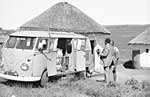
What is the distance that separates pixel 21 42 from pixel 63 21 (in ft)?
27.0

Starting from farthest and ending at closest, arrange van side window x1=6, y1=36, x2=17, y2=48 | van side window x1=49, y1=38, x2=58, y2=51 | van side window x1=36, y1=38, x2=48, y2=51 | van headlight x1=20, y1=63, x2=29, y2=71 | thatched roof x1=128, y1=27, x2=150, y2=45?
thatched roof x1=128, y1=27, x2=150, y2=45, van side window x1=49, y1=38, x2=58, y2=51, van side window x1=6, y1=36, x2=17, y2=48, van side window x1=36, y1=38, x2=48, y2=51, van headlight x1=20, y1=63, x2=29, y2=71

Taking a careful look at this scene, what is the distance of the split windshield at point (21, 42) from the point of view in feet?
36.4

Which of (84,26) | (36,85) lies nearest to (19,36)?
(36,85)

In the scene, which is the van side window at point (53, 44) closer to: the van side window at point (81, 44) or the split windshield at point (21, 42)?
the split windshield at point (21, 42)

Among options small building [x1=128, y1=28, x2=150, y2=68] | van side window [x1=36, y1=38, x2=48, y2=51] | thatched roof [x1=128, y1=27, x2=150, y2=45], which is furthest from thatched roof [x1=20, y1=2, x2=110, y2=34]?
van side window [x1=36, y1=38, x2=48, y2=51]

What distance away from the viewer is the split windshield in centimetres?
1110

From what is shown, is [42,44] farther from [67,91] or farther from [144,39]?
[144,39]

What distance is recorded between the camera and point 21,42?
11352 millimetres

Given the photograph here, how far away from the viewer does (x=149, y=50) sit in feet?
Result: 76.4

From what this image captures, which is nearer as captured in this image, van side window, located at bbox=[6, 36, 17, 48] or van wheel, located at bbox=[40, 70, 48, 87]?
van wheel, located at bbox=[40, 70, 48, 87]

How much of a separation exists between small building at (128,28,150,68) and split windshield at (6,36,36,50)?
1317 cm

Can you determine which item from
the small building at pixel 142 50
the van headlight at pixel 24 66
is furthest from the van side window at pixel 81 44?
the small building at pixel 142 50

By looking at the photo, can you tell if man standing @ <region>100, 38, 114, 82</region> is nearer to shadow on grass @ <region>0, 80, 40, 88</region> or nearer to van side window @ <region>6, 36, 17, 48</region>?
shadow on grass @ <region>0, 80, 40, 88</region>

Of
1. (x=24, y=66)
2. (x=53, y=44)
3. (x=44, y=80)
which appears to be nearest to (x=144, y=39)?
(x=53, y=44)
